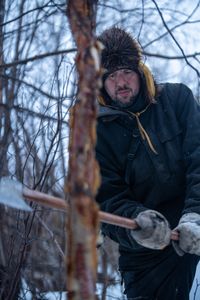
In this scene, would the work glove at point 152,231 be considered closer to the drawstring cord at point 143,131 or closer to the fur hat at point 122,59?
the drawstring cord at point 143,131

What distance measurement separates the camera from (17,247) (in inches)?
136

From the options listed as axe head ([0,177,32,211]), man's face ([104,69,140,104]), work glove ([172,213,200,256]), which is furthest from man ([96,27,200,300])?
axe head ([0,177,32,211])

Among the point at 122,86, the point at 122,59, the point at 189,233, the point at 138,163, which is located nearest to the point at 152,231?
the point at 189,233

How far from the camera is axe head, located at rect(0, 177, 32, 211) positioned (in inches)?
57.2

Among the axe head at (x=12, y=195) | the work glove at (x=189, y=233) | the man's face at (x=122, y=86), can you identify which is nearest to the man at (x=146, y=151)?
the man's face at (x=122, y=86)

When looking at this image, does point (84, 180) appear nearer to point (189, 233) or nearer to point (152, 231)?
point (152, 231)

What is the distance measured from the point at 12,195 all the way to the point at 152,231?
0.77 m

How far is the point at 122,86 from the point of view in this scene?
8.14 feet

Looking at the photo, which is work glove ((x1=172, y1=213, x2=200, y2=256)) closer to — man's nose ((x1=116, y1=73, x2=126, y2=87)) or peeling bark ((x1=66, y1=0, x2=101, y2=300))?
man's nose ((x1=116, y1=73, x2=126, y2=87))

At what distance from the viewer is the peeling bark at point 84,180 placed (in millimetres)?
1326

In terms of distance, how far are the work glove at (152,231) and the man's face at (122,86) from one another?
0.62m

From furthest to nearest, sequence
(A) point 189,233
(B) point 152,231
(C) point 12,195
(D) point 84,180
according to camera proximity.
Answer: (A) point 189,233 < (B) point 152,231 < (C) point 12,195 < (D) point 84,180

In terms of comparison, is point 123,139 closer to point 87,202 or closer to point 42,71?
point 87,202

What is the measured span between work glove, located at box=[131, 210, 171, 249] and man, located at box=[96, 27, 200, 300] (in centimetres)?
24
